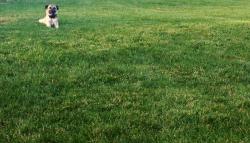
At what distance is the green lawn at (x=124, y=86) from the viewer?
34.9 ft

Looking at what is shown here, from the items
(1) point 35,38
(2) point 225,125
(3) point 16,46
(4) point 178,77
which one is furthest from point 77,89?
(1) point 35,38

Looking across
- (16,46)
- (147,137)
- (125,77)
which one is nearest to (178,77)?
(125,77)

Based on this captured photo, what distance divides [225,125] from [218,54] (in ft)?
26.8

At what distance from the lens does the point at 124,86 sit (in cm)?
1406

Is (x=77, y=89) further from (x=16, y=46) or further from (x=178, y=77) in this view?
(x=16, y=46)

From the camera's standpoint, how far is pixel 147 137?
10.3m

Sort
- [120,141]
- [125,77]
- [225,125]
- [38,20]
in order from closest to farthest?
[120,141] < [225,125] < [125,77] < [38,20]

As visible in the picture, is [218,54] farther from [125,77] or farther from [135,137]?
[135,137]

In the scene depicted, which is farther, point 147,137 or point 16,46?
point 16,46

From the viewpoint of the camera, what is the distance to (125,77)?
15.1 metres

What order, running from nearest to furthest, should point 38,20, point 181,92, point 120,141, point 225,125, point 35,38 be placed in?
point 120,141
point 225,125
point 181,92
point 35,38
point 38,20

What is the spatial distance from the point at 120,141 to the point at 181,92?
394 cm

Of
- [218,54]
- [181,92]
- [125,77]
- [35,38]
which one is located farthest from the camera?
[35,38]

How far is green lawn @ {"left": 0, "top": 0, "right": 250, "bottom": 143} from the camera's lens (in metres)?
10.6
